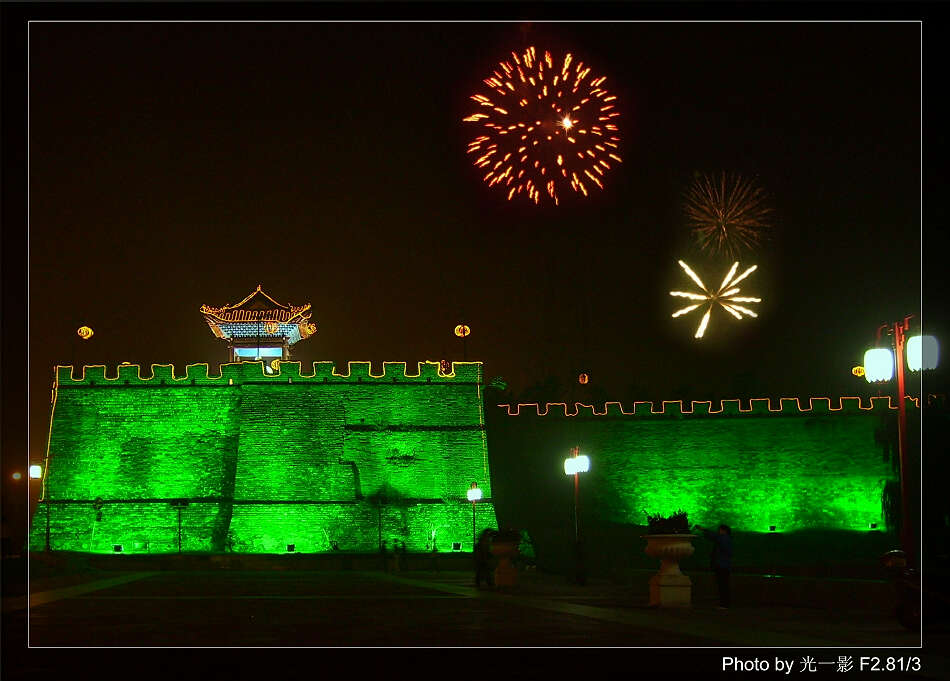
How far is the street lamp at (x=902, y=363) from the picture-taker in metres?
13.1

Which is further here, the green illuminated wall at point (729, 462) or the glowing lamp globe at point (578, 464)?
the green illuminated wall at point (729, 462)

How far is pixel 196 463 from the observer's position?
40250 millimetres

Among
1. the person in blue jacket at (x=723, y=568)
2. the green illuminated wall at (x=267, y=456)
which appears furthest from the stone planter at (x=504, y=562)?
the green illuminated wall at (x=267, y=456)

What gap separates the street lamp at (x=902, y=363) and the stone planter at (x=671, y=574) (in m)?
2.70

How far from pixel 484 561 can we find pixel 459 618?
7.83 m

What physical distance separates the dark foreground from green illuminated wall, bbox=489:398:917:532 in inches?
744

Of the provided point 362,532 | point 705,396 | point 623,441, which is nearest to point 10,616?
point 362,532

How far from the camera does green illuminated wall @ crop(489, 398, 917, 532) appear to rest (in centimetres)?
4041

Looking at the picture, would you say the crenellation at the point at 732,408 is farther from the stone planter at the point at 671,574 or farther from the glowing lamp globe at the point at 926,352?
the glowing lamp globe at the point at 926,352

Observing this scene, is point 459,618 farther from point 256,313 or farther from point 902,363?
point 256,313

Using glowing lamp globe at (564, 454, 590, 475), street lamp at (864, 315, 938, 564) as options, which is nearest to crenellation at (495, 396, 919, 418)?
glowing lamp globe at (564, 454, 590, 475)

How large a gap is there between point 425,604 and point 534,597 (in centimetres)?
261

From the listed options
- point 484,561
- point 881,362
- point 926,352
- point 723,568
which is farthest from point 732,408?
point 926,352

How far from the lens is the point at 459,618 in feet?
46.5
